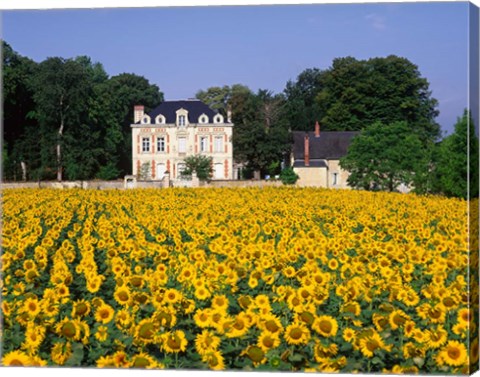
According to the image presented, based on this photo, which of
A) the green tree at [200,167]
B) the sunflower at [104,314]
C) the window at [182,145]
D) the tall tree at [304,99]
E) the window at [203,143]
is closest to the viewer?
the sunflower at [104,314]

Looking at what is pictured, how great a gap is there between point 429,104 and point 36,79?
12.0ft

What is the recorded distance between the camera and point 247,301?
172 inches

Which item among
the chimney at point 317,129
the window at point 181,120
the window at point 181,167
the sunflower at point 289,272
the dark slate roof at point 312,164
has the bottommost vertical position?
the sunflower at point 289,272

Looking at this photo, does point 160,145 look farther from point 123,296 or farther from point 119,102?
point 123,296

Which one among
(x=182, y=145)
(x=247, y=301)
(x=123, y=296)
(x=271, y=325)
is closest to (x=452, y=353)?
(x=271, y=325)

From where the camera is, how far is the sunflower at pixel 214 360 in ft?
13.2

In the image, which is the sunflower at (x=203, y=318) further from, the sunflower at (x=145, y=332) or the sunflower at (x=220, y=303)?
the sunflower at (x=145, y=332)

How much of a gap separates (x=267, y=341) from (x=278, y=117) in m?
7.12

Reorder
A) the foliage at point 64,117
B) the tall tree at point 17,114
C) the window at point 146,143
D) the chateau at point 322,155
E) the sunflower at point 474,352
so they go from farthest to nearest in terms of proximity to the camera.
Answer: the window at point 146,143 → the chateau at point 322,155 → the foliage at point 64,117 → the tall tree at point 17,114 → the sunflower at point 474,352

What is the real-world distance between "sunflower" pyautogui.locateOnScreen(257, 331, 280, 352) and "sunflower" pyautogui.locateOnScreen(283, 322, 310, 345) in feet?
0.24

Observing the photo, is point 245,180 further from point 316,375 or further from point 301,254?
point 316,375

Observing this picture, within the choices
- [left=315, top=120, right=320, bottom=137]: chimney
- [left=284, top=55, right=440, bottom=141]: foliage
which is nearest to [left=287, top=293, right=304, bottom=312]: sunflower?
[left=284, top=55, right=440, bottom=141]: foliage

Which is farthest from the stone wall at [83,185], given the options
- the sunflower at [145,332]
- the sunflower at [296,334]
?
the sunflower at [296,334]

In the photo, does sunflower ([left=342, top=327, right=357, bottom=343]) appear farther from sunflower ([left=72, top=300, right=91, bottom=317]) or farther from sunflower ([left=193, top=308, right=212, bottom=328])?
sunflower ([left=72, top=300, right=91, bottom=317])
